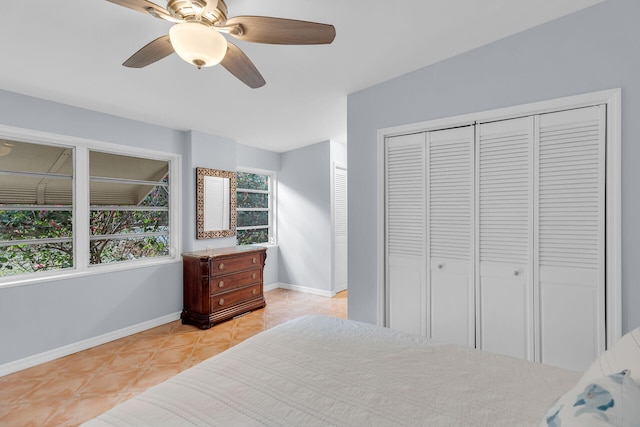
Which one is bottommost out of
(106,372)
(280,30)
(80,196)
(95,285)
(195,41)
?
(106,372)

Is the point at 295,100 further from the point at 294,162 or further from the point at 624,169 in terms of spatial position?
the point at 624,169

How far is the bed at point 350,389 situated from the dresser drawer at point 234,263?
2288 millimetres

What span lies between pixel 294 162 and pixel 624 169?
13.5 ft

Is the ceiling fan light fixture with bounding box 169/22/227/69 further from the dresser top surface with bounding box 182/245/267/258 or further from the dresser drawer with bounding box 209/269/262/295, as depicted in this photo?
the dresser drawer with bounding box 209/269/262/295

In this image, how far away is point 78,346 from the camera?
3.09 m

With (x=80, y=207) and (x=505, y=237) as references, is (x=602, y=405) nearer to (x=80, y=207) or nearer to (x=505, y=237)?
(x=505, y=237)

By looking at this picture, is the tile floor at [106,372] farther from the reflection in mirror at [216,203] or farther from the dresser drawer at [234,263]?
the reflection in mirror at [216,203]

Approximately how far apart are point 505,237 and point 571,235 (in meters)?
0.39

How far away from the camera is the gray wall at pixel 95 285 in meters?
2.76

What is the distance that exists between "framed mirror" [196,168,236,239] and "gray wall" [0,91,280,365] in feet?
0.28

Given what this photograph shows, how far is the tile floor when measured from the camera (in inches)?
87.5

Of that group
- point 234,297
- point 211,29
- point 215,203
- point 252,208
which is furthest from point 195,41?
point 252,208

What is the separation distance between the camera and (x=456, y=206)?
2.67 meters

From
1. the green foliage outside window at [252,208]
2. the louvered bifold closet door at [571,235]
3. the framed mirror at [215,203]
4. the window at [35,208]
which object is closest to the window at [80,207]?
the window at [35,208]
